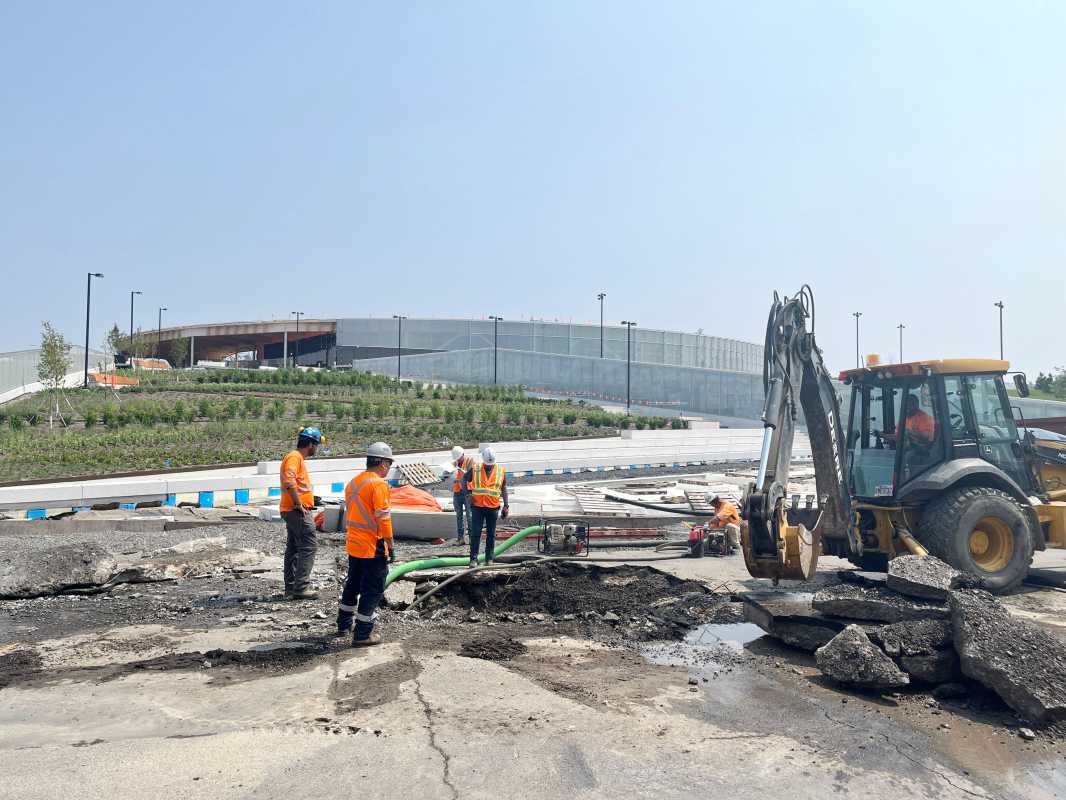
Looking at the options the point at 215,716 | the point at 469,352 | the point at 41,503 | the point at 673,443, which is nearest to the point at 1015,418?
the point at 215,716

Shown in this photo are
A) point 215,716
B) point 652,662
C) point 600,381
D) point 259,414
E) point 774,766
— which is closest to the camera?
point 774,766

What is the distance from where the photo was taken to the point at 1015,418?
10023 millimetres

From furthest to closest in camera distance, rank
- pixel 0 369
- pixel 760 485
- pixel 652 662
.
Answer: pixel 0 369 < pixel 760 485 < pixel 652 662

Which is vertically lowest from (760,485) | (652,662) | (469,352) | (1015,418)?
A: (652,662)

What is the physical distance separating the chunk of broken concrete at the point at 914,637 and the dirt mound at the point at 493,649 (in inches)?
101

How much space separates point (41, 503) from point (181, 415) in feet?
51.6

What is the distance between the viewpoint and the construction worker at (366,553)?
6.87 m

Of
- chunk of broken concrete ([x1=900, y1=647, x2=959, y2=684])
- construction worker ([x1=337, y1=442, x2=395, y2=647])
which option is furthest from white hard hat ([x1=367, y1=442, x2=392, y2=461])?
chunk of broken concrete ([x1=900, y1=647, x2=959, y2=684])

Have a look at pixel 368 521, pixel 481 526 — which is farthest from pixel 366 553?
pixel 481 526

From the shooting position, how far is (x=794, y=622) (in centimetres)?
712

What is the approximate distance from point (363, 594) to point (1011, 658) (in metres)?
4.47

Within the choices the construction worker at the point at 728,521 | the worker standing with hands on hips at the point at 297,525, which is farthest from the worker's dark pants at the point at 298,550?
the construction worker at the point at 728,521

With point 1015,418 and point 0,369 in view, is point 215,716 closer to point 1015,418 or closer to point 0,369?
point 1015,418

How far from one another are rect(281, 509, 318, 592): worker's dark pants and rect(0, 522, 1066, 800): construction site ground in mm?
289
